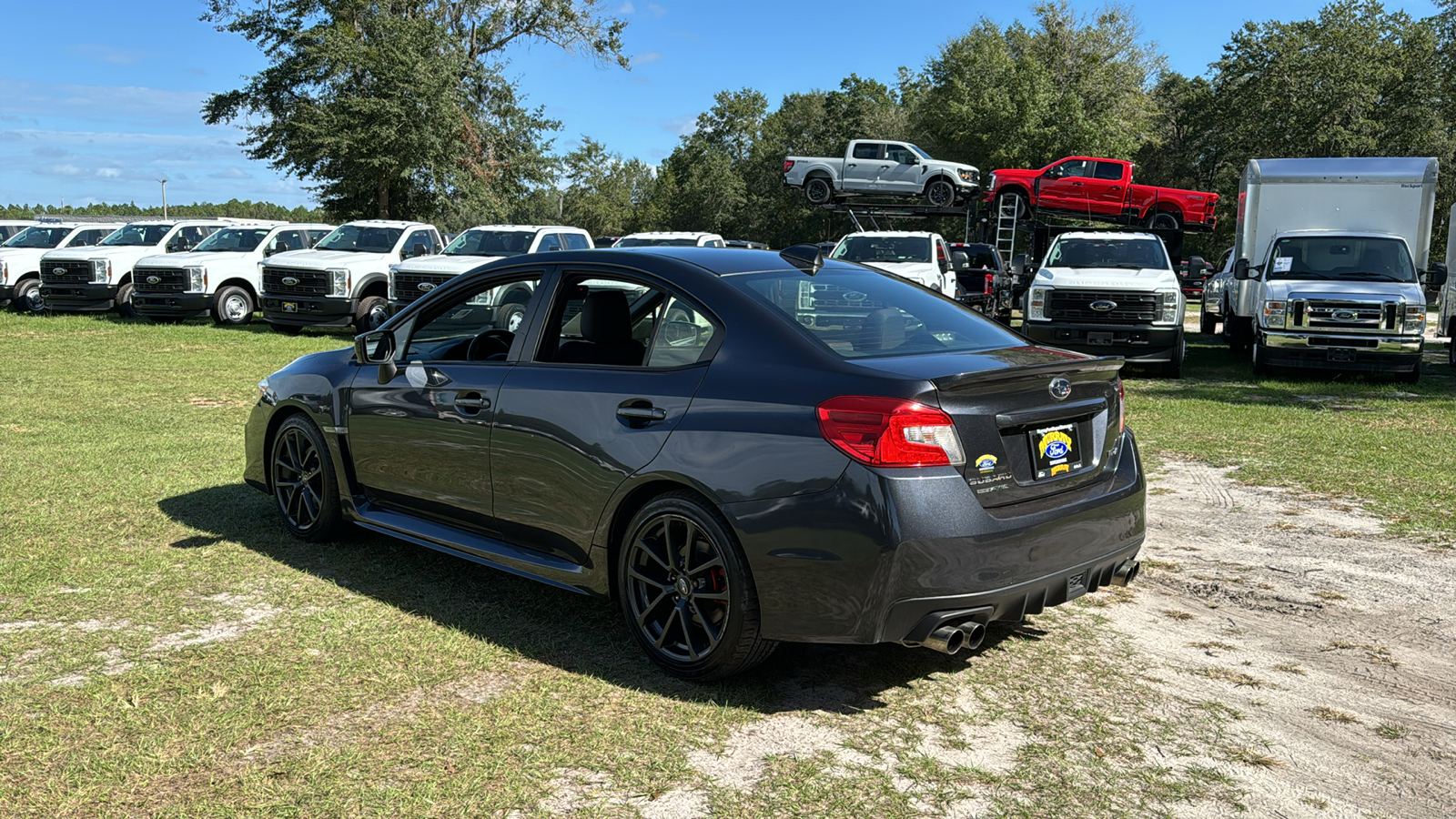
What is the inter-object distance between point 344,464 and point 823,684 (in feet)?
9.47

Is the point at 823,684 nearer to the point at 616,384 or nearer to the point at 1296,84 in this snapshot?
the point at 616,384

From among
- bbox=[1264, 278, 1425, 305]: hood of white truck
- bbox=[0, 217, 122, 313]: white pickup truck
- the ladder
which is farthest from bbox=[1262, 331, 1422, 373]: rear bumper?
bbox=[0, 217, 122, 313]: white pickup truck

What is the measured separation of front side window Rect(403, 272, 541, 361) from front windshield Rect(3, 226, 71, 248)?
25.1 metres

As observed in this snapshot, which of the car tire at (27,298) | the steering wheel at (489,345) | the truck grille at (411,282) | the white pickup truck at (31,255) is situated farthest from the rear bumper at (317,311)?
the steering wheel at (489,345)

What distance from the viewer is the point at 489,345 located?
5359mm

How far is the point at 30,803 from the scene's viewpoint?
3.14 m

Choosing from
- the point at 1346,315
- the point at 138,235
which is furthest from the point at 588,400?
the point at 138,235

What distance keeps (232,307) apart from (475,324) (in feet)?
61.0

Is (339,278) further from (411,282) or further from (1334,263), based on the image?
(1334,263)

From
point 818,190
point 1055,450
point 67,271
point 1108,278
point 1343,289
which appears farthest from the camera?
point 818,190

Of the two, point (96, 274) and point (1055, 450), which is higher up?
point (96, 274)

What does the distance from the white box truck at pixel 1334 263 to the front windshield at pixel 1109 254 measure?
1.18 metres

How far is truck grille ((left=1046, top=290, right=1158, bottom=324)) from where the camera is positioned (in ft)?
48.7

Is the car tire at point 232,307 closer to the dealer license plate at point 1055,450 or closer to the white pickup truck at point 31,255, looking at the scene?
the white pickup truck at point 31,255
